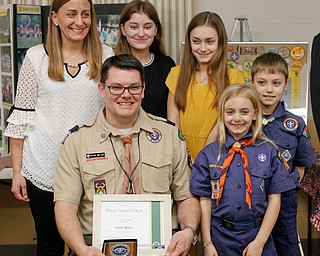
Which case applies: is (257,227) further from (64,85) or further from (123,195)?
(64,85)

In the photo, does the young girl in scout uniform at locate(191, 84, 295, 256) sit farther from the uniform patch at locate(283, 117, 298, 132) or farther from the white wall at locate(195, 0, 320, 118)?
the white wall at locate(195, 0, 320, 118)

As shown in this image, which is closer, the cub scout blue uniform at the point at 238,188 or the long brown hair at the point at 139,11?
the cub scout blue uniform at the point at 238,188

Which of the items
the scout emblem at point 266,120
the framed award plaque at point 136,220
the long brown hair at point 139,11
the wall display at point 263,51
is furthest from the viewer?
the wall display at point 263,51

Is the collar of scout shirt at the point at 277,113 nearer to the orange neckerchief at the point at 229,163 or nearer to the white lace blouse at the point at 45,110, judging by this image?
the orange neckerchief at the point at 229,163

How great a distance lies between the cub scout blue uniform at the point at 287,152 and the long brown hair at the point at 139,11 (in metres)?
0.81

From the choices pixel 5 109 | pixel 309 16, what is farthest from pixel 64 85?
pixel 309 16

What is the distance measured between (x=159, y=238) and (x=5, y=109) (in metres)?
2.35

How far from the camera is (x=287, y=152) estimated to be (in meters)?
2.80

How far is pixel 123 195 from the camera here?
7.57 feet

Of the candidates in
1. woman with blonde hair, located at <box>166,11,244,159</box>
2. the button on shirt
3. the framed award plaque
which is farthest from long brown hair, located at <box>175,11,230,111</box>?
the framed award plaque

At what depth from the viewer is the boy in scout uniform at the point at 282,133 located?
2.79m

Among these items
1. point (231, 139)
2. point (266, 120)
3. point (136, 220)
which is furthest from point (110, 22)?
point (136, 220)

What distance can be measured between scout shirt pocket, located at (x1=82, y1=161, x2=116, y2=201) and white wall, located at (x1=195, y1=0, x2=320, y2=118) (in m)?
2.43

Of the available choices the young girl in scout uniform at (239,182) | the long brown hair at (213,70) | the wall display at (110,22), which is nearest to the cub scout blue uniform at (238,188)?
the young girl in scout uniform at (239,182)
